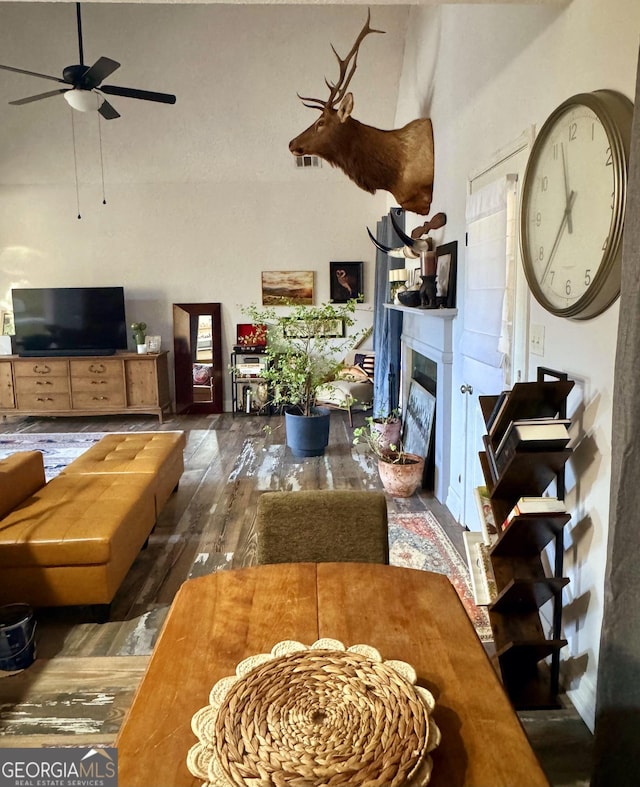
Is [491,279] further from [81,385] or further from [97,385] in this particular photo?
[81,385]

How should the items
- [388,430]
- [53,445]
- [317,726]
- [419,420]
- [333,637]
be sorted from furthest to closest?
[53,445] < [388,430] < [419,420] < [333,637] < [317,726]

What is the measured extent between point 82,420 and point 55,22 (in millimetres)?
3886

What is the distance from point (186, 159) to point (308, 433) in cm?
354

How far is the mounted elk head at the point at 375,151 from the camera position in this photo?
13.2ft

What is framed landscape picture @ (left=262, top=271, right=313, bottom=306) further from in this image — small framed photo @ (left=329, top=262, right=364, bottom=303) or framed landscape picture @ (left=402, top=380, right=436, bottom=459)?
framed landscape picture @ (left=402, top=380, right=436, bottom=459)

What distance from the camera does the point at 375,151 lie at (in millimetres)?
4203

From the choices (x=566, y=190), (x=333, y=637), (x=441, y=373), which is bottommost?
(x=333, y=637)

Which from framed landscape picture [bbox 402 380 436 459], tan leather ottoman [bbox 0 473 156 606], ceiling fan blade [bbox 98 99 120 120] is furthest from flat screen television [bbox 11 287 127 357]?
tan leather ottoman [bbox 0 473 156 606]

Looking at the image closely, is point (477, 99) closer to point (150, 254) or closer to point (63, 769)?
point (63, 769)

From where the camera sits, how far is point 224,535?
3457 millimetres

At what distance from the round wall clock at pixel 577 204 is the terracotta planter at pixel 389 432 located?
2671 mm

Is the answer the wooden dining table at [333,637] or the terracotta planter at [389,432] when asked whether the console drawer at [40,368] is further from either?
the wooden dining table at [333,637]

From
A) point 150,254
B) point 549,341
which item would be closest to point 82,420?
point 150,254

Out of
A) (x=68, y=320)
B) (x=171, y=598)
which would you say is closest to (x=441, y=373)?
(x=171, y=598)
